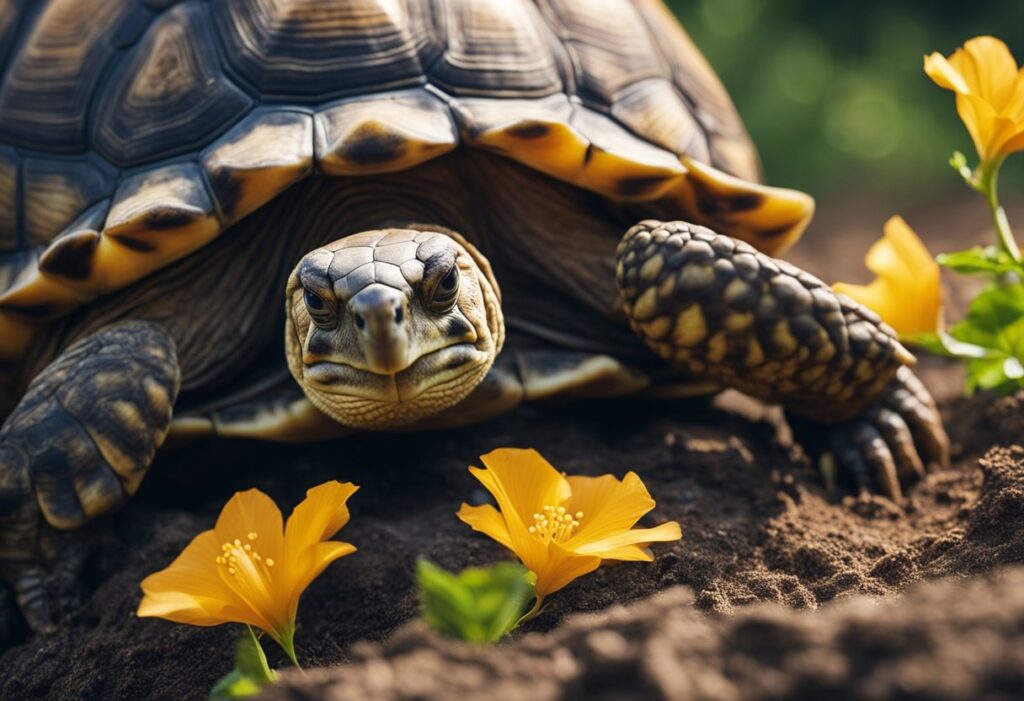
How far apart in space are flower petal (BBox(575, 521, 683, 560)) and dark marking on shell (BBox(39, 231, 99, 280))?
145cm

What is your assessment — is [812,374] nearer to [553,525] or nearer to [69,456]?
[553,525]

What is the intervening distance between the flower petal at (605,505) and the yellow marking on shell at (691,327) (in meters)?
0.68

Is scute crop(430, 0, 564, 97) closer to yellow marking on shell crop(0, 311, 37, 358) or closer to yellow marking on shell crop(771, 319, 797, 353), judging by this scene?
yellow marking on shell crop(771, 319, 797, 353)

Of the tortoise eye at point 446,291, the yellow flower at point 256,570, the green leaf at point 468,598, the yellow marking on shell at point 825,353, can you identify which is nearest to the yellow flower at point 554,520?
the yellow flower at point 256,570

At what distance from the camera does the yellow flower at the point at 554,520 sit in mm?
1710

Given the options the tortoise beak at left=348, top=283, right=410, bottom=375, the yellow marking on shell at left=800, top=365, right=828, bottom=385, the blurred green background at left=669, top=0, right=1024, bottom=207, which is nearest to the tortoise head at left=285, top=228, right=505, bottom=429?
the tortoise beak at left=348, top=283, right=410, bottom=375

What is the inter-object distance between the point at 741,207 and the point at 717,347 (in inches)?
21.9

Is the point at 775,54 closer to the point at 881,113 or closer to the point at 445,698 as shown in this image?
the point at 881,113

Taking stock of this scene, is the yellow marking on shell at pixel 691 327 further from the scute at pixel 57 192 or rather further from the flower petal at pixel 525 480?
the scute at pixel 57 192

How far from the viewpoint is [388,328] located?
2.04 m

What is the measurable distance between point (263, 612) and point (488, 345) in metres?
0.86

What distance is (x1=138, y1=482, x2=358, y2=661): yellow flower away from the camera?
65.3 inches

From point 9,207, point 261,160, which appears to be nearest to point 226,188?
point 261,160

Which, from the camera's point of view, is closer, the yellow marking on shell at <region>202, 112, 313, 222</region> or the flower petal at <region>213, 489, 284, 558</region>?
the flower petal at <region>213, 489, 284, 558</region>
